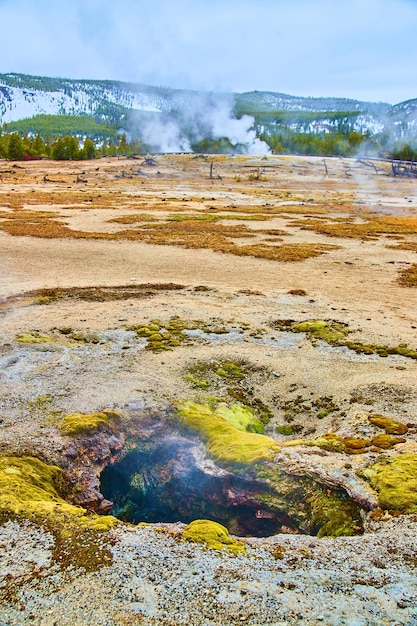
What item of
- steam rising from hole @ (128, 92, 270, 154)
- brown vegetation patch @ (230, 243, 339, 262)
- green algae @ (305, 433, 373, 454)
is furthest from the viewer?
steam rising from hole @ (128, 92, 270, 154)

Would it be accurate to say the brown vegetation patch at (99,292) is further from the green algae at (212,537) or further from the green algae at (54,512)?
the green algae at (212,537)

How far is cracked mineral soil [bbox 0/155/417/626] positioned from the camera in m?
5.96

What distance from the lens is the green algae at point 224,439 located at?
9.24m

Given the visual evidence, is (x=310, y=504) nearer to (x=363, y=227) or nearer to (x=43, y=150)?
(x=363, y=227)

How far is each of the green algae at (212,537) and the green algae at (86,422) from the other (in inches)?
132

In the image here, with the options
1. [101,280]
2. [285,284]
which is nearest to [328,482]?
[285,284]

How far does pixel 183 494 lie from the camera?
8766mm

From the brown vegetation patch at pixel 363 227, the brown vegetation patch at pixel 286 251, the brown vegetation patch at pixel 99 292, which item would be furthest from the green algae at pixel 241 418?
the brown vegetation patch at pixel 363 227

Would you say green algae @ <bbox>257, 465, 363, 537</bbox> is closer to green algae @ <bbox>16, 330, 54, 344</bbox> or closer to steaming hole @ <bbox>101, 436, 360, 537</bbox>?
steaming hole @ <bbox>101, 436, 360, 537</bbox>

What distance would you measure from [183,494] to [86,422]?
250cm

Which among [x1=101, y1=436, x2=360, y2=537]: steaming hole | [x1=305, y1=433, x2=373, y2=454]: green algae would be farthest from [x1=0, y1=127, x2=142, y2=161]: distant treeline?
[x1=305, y1=433, x2=373, y2=454]: green algae

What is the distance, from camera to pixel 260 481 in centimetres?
871

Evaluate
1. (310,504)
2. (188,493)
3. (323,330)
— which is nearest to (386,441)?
(310,504)

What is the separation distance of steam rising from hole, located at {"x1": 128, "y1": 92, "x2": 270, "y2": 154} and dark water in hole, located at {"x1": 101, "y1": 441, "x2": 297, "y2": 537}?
14017cm
